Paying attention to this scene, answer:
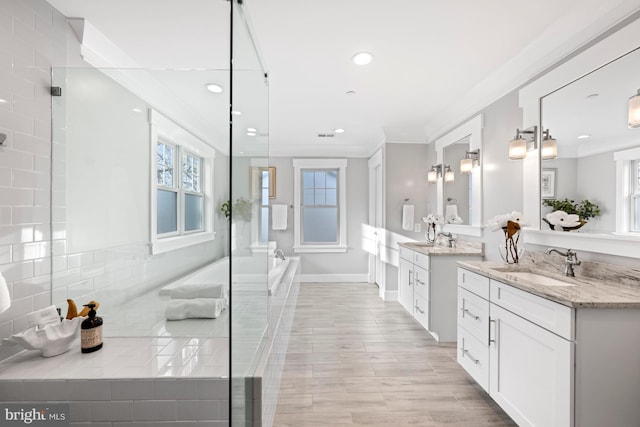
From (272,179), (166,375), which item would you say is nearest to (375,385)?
(166,375)

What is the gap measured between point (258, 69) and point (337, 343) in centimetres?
242

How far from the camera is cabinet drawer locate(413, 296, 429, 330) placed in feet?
9.94

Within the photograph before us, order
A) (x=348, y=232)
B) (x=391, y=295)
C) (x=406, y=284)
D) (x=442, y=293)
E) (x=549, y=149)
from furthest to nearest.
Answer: (x=348, y=232) → (x=391, y=295) → (x=406, y=284) → (x=442, y=293) → (x=549, y=149)

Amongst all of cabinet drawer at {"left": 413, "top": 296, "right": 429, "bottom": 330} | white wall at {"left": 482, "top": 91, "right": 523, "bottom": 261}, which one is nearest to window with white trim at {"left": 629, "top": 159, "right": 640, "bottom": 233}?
white wall at {"left": 482, "top": 91, "right": 523, "bottom": 261}

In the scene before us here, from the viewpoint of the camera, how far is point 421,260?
3158mm

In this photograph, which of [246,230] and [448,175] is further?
[448,175]

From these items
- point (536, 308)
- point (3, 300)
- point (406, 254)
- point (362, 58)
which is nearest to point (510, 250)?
point (536, 308)

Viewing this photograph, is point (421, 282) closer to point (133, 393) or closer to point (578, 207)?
point (578, 207)

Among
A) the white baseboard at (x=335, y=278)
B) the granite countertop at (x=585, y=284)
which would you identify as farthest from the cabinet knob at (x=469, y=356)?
the white baseboard at (x=335, y=278)

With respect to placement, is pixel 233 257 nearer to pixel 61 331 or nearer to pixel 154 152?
pixel 61 331

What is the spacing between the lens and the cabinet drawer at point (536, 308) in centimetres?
134

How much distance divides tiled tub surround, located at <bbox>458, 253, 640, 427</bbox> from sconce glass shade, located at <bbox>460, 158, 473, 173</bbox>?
146 centimetres

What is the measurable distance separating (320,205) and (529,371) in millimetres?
4318

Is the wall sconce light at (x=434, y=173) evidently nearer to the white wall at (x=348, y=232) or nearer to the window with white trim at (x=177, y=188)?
the white wall at (x=348, y=232)
